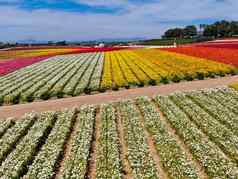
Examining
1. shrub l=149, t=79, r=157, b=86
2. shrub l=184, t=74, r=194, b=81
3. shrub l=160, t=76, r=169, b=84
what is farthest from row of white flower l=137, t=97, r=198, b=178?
shrub l=184, t=74, r=194, b=81

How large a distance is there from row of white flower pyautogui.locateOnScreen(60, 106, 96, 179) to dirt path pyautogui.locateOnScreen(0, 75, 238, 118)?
5059 mm

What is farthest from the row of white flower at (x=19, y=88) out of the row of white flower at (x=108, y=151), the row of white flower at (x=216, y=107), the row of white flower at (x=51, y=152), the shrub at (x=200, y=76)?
the shrub at (x=200, y=76)

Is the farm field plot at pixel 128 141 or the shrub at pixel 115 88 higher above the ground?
the shrub at pixel 115 88

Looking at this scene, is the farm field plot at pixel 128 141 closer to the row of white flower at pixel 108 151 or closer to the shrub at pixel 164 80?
the row of white flower at pixel 108 151

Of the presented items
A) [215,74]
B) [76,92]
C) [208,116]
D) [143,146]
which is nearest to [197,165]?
[143,146]

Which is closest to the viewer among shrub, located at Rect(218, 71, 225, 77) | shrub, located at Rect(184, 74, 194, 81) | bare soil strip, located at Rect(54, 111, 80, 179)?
bare soil strip, located at Rect(54, 111, 80, 179)

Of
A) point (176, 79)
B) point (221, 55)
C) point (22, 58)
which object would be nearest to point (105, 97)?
point (176, 79)

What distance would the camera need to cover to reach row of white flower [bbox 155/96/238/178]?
14.2m

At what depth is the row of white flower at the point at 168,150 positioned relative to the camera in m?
14.3

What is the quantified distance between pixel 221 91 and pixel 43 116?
581 inches

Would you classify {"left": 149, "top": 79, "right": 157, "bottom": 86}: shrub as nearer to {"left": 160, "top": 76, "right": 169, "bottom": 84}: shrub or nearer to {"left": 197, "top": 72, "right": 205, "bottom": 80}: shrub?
{"left": 160, "top": 76, "right": 169, "bottom": 84}: shrub

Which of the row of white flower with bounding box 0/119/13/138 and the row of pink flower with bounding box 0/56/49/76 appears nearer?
the row of white flower with bounding box 0/119/13/138

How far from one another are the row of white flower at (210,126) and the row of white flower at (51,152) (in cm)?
791

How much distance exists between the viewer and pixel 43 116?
24.5 metres
